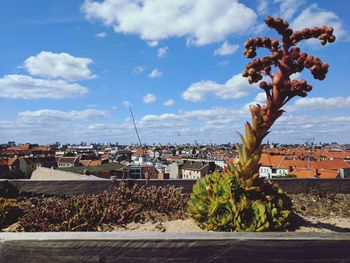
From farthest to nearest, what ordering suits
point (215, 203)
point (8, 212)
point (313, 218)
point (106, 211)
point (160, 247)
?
point (313, 218)
point (8, 212)
point (106, 211)
point (215, 203)
point (160, 247)

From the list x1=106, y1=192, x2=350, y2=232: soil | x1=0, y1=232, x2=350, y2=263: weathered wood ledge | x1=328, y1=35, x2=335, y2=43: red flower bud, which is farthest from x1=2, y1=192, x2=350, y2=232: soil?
x1=328, y1=35, x2=335, y2=43: red flower bud

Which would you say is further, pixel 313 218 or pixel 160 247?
pixel 313 218

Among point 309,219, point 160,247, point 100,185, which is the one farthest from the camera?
point 100,185

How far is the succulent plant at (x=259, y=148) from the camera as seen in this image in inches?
148

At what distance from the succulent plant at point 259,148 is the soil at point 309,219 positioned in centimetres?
28

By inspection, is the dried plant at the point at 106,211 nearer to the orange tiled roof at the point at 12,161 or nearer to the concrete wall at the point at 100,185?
the concrete wall at the point at 100,185

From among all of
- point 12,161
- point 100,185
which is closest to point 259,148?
point 100,185

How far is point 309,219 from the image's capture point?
A: 16.9ft

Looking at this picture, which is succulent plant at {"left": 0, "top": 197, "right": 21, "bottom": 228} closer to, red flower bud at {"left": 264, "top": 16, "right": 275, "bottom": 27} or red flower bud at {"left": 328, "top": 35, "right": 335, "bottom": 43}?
red flower bud at {"left": 264, "top": 16, "right": 275, "bottom": 27}

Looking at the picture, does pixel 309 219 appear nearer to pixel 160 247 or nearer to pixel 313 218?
pixel 313 218

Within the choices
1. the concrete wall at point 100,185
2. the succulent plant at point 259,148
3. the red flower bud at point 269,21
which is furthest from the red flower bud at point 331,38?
the concrete wall at point 100,185

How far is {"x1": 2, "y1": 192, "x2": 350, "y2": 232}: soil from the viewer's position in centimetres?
445

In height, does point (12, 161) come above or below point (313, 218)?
below

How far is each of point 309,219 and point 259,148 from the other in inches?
69.2
